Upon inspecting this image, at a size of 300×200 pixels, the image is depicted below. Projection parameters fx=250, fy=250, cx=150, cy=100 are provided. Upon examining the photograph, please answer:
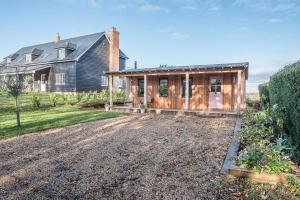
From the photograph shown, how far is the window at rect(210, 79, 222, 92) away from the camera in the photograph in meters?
16.4

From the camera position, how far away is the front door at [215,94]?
53.8ft

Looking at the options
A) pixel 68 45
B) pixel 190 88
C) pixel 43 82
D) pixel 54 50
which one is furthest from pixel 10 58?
pixel 190 88

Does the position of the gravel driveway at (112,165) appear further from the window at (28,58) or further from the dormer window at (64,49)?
the window at (28,58)

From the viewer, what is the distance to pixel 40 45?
127 ft

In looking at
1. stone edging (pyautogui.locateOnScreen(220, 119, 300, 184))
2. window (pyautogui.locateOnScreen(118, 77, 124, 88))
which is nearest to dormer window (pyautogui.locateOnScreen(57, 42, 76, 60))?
window (pyautogui.locateOnScreen(118, 77, 124, 88))

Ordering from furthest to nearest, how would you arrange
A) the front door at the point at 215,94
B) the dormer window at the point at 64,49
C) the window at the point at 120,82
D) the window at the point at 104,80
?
the window at the point at 120,82 < the window at the point at 104,80 < the dormer window at the point at 64,49 < the front door at the point at 215,94

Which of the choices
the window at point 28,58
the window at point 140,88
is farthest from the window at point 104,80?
the window at point 140,88

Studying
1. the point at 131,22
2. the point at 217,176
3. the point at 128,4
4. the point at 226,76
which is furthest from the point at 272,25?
the point at 217,176

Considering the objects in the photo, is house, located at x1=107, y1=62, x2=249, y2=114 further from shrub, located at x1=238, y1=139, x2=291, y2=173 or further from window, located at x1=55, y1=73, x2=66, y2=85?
window, located at x1=55, y1=73, x2=66, y2=85

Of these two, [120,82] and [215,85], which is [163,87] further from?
[120,82]

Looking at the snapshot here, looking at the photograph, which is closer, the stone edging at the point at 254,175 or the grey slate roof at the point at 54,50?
the stone edging at the point at 254,175

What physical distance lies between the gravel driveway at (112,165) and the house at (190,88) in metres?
6.95

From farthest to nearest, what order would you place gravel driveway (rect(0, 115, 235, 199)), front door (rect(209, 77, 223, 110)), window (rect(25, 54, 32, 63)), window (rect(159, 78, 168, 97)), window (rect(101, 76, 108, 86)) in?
window (rect(25, 54, 32, 63)) → window (rect(101, 76, 108, 86)) → window (rect(159, 78, 168, 97)) → front door (rect(209, 77, 223, 110)) → gravel driveway (rect(0, 115, 235, 199))

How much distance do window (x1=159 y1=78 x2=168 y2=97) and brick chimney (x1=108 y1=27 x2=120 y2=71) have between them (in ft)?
51.1
